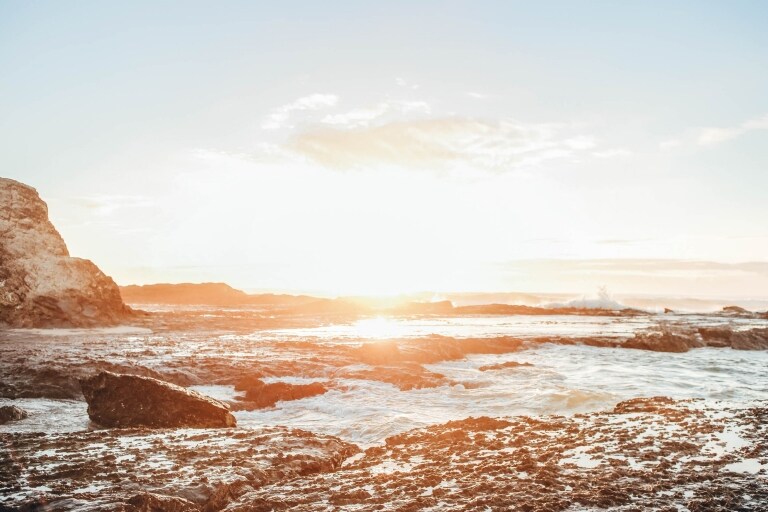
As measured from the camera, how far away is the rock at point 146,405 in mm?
11672

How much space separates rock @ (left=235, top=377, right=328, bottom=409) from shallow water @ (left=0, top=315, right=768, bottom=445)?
1.10ft

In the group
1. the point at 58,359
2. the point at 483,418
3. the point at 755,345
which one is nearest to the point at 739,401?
the point at 483,418

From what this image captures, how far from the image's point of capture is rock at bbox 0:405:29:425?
11.4 metres

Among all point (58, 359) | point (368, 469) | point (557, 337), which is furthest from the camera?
point (557, 337)

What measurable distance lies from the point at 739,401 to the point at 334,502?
1339 cm

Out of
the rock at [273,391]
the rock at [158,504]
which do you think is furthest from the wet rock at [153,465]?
the rock at [273,391]

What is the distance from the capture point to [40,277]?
34.2 meters

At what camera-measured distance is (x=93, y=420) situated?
11.9 meters

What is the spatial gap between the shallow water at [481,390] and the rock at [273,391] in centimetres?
34

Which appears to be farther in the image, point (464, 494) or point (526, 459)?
point (526, 459)

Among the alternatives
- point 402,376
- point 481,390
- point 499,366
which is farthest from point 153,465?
point 499,366

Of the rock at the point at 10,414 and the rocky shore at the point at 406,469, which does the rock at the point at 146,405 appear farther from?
the rock at the point at 10,414

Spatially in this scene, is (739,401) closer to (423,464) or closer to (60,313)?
(423,464)

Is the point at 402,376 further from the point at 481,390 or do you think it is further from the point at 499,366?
the point at 499,366
